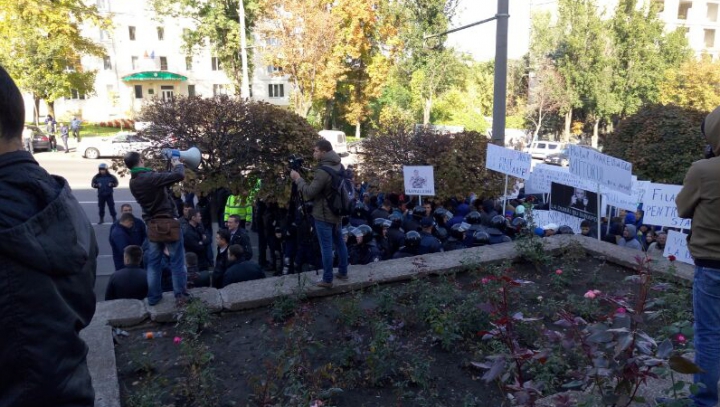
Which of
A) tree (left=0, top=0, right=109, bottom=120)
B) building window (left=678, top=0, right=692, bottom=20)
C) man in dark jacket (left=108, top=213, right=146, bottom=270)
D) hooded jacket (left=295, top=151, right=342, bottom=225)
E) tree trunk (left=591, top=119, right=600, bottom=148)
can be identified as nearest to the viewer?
hooded jacket (left=295, top=151, right=342, bottom=225)

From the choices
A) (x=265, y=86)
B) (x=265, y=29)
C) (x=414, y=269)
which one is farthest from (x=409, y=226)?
(x=265, y=86)

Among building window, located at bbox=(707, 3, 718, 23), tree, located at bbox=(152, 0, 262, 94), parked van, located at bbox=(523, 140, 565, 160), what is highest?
building window, located at bbox=(707, 3, 718, 23)

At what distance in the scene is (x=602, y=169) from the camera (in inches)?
309

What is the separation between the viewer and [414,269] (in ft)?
20.7

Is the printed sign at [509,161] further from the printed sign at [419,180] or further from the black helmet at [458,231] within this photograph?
the black helmet at [458,231]

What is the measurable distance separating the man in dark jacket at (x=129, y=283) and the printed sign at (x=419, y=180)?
5.34m

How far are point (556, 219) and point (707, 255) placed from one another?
695cm

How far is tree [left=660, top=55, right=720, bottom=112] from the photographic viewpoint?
33.9m

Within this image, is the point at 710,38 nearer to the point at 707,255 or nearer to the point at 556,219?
the point at 556,219

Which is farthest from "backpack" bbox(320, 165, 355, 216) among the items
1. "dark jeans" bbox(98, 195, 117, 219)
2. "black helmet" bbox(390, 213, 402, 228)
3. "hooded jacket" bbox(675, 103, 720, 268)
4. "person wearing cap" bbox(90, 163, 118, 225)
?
"dark jeans" bbox(98, 195, 117, 219)

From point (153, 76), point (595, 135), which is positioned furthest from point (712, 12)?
point (153, 76)

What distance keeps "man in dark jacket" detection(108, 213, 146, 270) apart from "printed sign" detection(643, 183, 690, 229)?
303 inches

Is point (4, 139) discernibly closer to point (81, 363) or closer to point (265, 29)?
point (81, 363)

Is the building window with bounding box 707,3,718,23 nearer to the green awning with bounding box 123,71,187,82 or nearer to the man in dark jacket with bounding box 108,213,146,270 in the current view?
the green awning with bounding box 123,71,187,82
